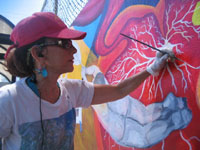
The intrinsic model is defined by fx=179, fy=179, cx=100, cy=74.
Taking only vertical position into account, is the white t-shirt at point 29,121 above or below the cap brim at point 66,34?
below

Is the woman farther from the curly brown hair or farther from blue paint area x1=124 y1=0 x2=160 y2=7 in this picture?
blue paint area x1=124 y1=0 x2=160 y2=7

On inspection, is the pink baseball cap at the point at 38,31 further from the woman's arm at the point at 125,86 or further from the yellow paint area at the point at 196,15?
the yellow paint area at the point at 196,15

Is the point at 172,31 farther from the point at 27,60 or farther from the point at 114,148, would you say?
the point at 114,148

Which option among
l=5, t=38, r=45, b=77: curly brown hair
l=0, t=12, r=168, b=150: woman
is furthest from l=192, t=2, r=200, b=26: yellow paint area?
l=5, t=38, r=45, b=77: curly brown hair

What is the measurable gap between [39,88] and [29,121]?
0.20 metres

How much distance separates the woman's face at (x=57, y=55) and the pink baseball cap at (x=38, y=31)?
0.17 feet

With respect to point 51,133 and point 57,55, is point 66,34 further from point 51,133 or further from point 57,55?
point 51,133

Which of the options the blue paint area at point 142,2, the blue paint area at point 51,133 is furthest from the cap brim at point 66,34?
the blue paint area at point 142,2

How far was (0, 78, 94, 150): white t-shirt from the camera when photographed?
3.13 feet

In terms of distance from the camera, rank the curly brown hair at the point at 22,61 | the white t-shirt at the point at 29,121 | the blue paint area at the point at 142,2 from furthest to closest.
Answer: the blue paint area at the point at 142,2 < the curly brown hair at the point at 22,61 < the white t-shirt at the point at 29,121

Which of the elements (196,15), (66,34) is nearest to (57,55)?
(66,34)

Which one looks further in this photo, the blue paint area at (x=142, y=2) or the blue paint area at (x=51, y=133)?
the blue paint area at (x=142, y=2)

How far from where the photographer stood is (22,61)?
108cm

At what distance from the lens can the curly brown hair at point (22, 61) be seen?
41.5 inches
